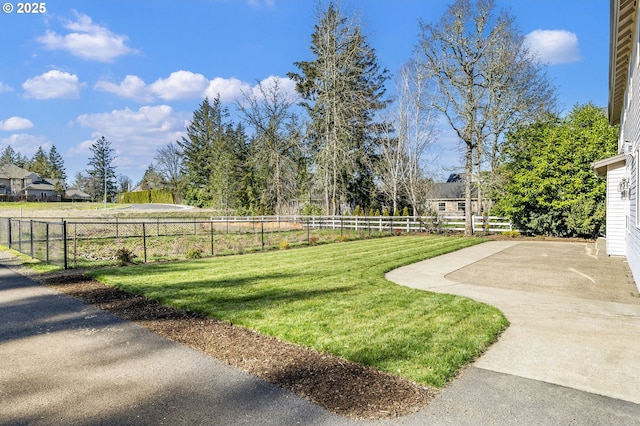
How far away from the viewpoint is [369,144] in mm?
30906

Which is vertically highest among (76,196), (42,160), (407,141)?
(42,160)

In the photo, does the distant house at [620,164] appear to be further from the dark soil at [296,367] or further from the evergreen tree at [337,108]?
the evergreen tree at [337,108]

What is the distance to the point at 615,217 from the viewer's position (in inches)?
436

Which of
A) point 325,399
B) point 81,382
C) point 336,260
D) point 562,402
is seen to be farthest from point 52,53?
point 562,402

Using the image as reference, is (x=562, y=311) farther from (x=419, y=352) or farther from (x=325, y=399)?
(x=325, y=399)

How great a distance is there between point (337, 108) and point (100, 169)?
2503 inches

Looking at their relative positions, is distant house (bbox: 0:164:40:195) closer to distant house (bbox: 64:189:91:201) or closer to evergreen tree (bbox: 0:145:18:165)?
distant house (bbox: 64:189:91:201)

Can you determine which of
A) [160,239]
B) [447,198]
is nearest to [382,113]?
[160,239]

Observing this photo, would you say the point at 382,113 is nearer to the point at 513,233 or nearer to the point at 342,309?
the point at 513,233

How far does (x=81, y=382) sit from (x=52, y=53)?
16018 millimetres

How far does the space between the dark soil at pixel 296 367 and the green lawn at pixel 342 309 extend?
182 mm

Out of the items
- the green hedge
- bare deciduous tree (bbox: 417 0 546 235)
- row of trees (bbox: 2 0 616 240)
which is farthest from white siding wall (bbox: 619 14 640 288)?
the green hedge

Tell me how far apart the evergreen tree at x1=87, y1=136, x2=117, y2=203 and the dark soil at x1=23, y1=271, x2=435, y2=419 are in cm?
7398

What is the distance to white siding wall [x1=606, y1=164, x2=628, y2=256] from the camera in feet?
36.0
